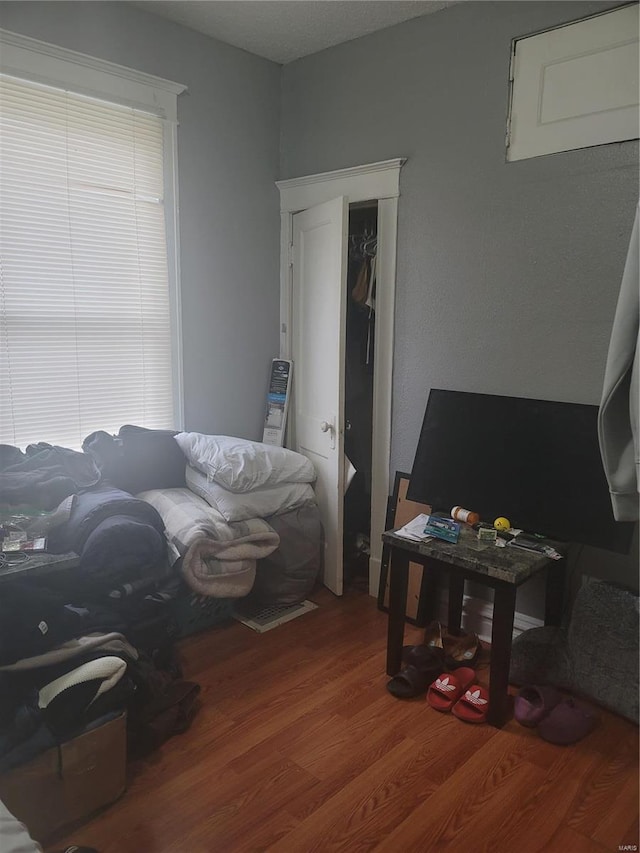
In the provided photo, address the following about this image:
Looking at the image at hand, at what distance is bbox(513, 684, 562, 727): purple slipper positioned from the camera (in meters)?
2.25

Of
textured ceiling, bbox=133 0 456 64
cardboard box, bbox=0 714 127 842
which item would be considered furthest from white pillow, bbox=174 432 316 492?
textured ceiling, bbox=133 0 456 64

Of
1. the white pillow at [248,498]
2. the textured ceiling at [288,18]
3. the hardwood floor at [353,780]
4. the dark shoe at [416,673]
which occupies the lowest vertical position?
the hardwood floor at [353,780]

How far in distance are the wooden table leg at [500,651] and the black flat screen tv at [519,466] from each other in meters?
0.39

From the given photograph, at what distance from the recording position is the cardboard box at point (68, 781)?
66.6 inches

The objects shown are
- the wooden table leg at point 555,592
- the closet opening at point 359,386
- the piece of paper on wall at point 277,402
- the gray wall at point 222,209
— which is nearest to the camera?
the wooden table leg at point 555,592

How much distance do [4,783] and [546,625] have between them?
6.42 ft

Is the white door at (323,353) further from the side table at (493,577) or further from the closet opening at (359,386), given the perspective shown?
the side table at (493,577)

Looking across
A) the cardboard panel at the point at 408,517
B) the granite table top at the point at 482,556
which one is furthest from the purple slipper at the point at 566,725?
the cardboard panel at the point at 408,517

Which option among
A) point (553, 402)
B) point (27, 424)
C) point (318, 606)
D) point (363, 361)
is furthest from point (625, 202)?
point (27, 424)

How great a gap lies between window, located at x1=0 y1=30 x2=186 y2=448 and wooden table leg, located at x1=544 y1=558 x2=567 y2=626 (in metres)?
1.99

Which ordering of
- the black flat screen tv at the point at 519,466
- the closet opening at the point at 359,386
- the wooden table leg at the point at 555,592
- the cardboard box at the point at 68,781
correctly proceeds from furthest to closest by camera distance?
the closet opening at the point at 359,386 → the wooden table leg at the point at 555,592 → the black flat screen tv at the point at 519,466 → the cardboard box at the point at 68,781

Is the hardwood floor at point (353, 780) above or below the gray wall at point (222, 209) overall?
below

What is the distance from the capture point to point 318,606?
3.20m

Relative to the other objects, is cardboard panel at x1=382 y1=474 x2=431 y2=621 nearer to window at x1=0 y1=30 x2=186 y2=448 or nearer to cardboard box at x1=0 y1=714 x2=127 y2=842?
window at x1=0 y1=30 x2=186 y2=448
